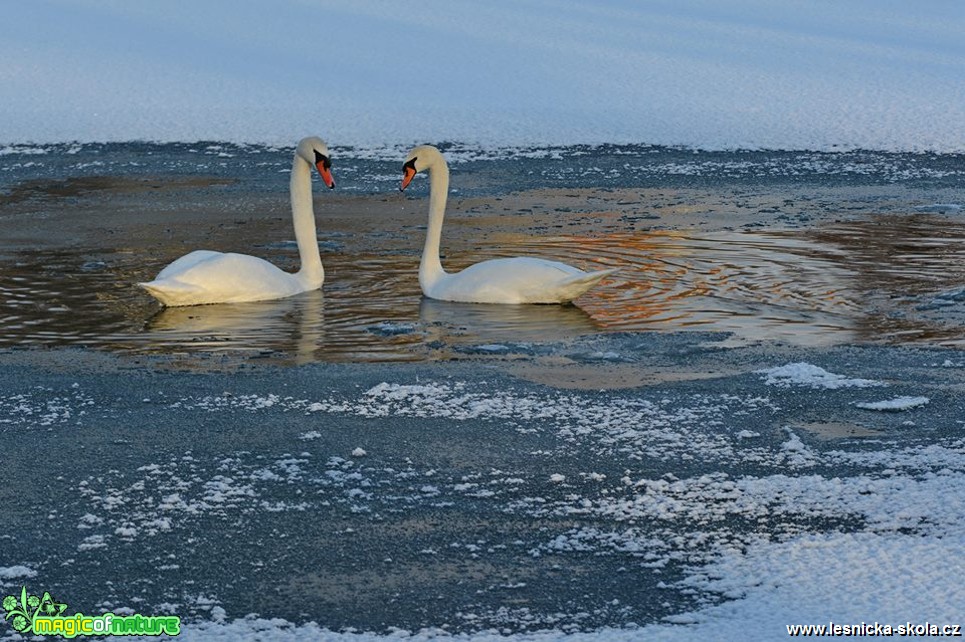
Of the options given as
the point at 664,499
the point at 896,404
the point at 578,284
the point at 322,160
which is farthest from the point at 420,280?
the point at 664,499

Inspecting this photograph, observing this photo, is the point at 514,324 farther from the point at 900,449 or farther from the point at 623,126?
the point at 623,126

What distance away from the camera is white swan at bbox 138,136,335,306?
867 centimetres

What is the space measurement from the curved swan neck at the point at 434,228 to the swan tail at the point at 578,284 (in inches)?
32.6

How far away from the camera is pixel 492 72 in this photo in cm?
1977

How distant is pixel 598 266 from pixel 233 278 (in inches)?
96.0

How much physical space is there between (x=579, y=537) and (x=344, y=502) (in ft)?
2.85

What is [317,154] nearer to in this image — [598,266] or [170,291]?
[170,291]

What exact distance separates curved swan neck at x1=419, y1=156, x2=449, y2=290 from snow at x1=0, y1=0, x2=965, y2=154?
252 inches

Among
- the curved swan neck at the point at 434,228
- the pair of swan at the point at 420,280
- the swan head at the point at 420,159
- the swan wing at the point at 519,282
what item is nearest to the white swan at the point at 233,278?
the pair of swan at the point at 420,280

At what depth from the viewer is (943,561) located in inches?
173

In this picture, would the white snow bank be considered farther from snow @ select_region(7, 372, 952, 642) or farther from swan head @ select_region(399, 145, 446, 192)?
swan head @ select_region(399, 145, 446, 192)
